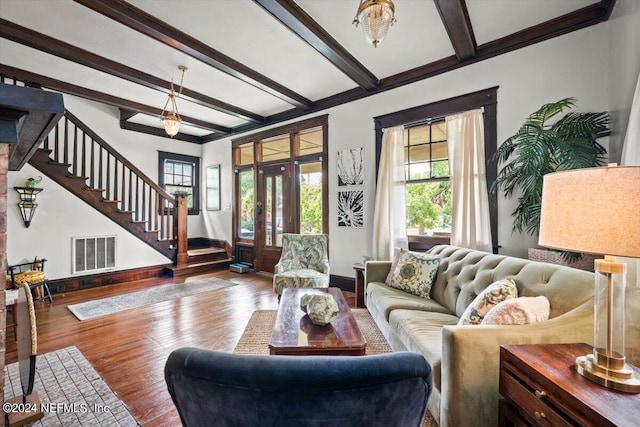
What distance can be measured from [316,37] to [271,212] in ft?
11.2

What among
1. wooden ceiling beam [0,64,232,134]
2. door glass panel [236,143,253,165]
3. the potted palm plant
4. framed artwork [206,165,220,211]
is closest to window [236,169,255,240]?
door glass panel [236,143,253,165]

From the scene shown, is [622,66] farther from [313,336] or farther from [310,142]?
[310,142]

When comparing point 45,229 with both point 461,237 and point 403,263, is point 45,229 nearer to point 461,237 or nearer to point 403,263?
point 403,263

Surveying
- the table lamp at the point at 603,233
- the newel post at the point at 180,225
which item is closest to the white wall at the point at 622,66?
the table lamp at the point at 603,233

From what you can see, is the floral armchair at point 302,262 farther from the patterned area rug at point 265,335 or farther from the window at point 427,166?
the window at point 427,166

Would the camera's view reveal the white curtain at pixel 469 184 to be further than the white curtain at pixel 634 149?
Yes

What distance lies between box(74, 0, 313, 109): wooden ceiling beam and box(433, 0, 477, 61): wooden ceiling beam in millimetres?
2308

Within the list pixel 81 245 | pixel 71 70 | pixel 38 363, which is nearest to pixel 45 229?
pixel 81 245

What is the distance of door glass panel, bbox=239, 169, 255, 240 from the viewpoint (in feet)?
19.5

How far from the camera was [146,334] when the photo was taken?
281 centimetres

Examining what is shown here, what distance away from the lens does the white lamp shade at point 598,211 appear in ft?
2.89

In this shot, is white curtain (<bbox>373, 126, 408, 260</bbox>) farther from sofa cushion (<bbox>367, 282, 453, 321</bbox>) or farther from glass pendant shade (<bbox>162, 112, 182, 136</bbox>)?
glass pendant shade (<bbox>162, 112, 182, 136</bbox>)

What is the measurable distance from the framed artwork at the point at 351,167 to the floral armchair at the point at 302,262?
1.01 m

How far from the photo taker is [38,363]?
2268 mm
